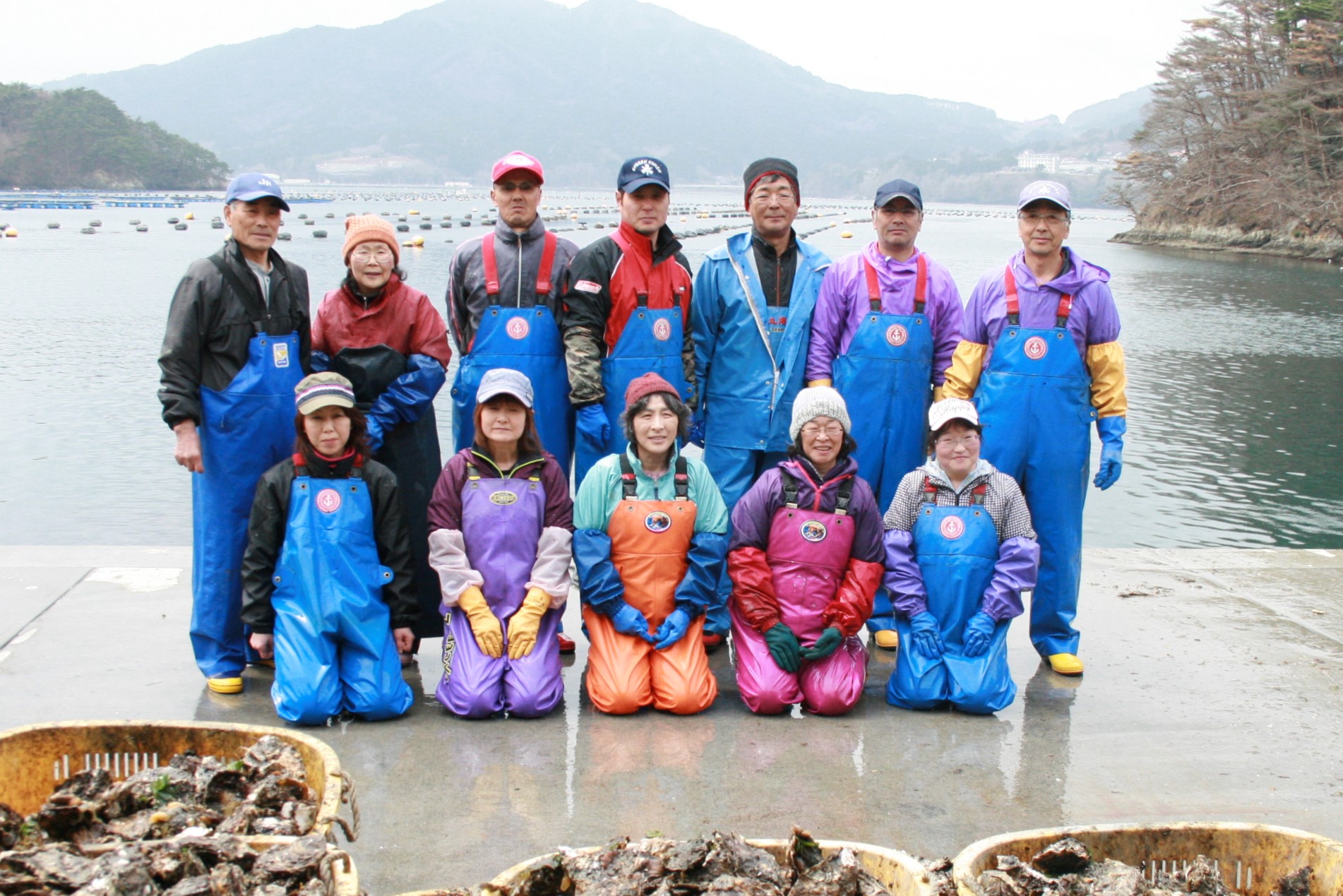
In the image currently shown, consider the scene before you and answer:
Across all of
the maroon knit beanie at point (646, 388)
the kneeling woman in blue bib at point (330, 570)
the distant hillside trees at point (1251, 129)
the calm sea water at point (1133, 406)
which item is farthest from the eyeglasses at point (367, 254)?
the distant hillside trees at point (1251, 129)

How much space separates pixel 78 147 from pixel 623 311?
3408 inches

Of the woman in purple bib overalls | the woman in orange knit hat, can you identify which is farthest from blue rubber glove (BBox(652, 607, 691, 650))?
the woman in orange knit hat

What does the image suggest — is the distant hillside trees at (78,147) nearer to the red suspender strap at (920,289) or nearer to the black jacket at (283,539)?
the black jacket at (283,539)

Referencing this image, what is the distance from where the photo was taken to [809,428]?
375 cm

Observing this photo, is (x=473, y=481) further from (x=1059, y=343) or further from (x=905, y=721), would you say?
(x=1059, y=343)

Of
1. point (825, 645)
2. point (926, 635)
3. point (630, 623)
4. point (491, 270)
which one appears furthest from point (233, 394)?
point (926, 635)

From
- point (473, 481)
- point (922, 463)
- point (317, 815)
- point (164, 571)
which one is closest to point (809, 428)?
point (922, 463)

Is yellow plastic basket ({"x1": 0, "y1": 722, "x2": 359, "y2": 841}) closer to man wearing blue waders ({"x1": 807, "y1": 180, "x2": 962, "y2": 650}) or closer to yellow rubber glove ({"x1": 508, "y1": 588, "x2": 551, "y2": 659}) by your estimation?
yellow rubber glove ({"x1": 508, "y1": 588, "x2": 551, "y2": 659})

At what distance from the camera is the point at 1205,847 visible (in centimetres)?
241

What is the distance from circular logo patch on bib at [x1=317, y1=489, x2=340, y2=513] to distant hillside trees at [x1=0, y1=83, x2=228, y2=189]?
85.7 m

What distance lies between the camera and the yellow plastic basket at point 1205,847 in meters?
2.32

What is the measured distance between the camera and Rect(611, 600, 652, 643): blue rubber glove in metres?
3.70

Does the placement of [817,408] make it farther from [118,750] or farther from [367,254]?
[118,750]

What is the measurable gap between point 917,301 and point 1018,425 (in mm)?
607
